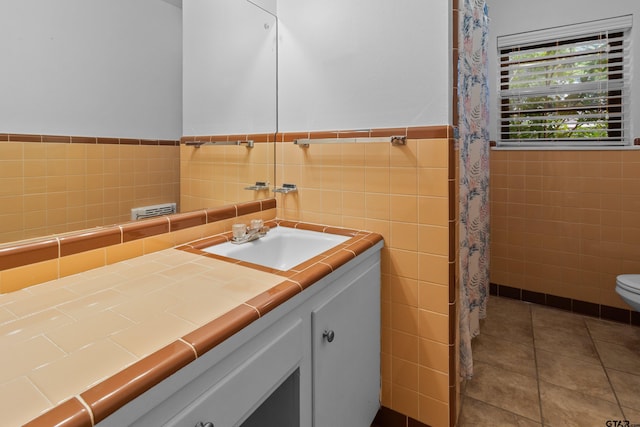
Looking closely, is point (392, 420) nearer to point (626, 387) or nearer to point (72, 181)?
point (626, 387)

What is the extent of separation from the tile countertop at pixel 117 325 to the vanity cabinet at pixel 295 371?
0.10 feet

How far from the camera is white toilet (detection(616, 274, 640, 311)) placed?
188 cm

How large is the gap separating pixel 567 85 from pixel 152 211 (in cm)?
294

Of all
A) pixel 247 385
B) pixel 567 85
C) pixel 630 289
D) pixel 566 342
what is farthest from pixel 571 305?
pixel 247 385

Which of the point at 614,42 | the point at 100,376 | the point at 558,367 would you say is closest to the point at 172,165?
the point at 100,376

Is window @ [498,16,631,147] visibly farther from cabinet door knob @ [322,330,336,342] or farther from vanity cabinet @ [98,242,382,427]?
cabinet door knob @ [322,330,336,342]

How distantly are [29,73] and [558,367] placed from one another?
2582mm

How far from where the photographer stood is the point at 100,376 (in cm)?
51

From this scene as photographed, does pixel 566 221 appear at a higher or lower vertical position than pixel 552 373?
higher

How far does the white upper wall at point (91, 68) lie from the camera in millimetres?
830

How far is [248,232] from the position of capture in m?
1.41

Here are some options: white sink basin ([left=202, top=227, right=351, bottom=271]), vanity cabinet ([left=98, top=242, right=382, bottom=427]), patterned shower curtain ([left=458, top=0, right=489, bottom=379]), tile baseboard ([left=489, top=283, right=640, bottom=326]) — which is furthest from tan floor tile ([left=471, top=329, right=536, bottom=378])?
white sink basin ([left=202, top=227, right=351, bottom=271])

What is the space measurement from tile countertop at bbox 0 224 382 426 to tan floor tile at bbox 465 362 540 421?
3.94ft

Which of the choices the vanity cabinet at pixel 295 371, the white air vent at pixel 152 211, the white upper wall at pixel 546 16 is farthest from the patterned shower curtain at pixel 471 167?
the white air vent at pixel 152 211
